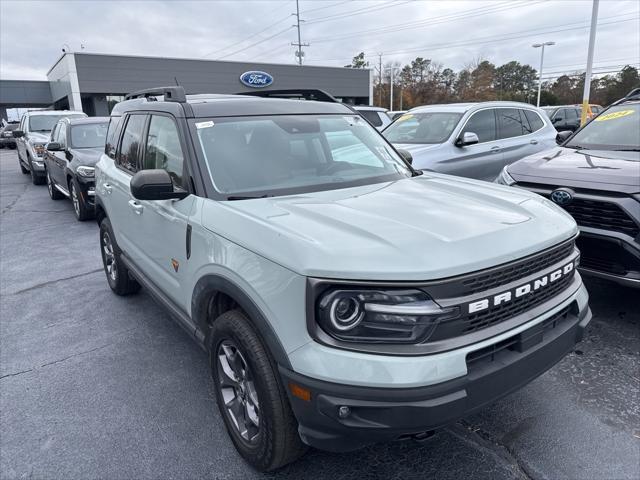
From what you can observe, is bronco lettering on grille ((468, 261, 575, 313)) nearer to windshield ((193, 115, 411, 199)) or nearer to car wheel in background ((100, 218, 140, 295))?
windshield ((193, 115, 411, 199))

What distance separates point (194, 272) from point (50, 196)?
1086cm

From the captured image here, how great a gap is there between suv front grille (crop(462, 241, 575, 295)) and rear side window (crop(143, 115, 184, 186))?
193cm

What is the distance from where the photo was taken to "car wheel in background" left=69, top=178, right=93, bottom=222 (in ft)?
27.6

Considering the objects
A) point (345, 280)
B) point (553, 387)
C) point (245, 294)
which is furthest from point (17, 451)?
point (553, 387)

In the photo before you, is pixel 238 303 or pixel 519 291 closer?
pixel 519 291

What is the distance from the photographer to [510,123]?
8508 mm

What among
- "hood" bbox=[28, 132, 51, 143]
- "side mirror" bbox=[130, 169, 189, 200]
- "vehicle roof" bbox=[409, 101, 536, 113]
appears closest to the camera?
"side mirror" bbox=[130, 169, 189, 200]

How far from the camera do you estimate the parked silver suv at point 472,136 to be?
753cm

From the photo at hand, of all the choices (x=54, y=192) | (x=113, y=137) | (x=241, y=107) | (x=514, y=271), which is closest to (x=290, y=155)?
(x=241, y=107)

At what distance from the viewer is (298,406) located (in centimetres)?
201

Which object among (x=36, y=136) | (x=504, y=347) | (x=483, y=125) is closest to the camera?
(x=504, y=347)

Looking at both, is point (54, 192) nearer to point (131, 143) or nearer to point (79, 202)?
point (79, 202)

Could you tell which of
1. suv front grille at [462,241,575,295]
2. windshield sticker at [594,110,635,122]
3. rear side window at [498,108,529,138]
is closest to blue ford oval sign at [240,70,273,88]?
rear side window at [498,108,529,138]

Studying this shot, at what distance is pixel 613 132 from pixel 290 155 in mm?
4044
